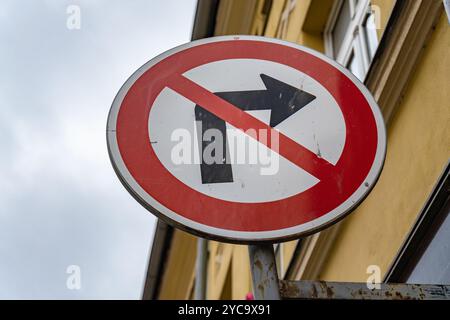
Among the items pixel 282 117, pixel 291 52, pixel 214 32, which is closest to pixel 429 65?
pixel 291 52

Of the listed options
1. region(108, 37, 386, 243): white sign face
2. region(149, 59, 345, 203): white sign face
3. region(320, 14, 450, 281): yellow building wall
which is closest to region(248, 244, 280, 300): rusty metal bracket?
region(108, 37, 386, 243): white sign face

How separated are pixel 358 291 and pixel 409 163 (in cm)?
176

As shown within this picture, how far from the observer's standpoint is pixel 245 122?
238 cm

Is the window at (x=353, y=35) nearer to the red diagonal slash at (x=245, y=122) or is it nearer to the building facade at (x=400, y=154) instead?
the building facade at (x=400, y=154)

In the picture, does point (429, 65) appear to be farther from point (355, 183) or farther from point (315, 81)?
point (355, 183)

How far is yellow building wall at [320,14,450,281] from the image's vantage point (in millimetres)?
3262

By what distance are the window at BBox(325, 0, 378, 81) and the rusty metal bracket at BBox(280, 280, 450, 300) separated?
2715mm

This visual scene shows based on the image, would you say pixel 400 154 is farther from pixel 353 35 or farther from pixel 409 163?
pixel 353 35

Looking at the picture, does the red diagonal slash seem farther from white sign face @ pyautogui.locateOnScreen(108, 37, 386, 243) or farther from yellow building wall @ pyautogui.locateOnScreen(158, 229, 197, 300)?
yellow building wall @ pyautogui.locateOnScreen(158, 229, 197, 300)

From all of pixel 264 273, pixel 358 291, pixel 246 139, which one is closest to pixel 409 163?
pixel 246 139

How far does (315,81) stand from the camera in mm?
2453

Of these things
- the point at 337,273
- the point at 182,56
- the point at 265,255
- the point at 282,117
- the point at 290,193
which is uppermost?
the point at 182,56

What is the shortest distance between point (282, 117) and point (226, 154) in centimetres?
24

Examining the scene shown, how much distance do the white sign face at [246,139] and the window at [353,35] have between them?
6.85 ft
